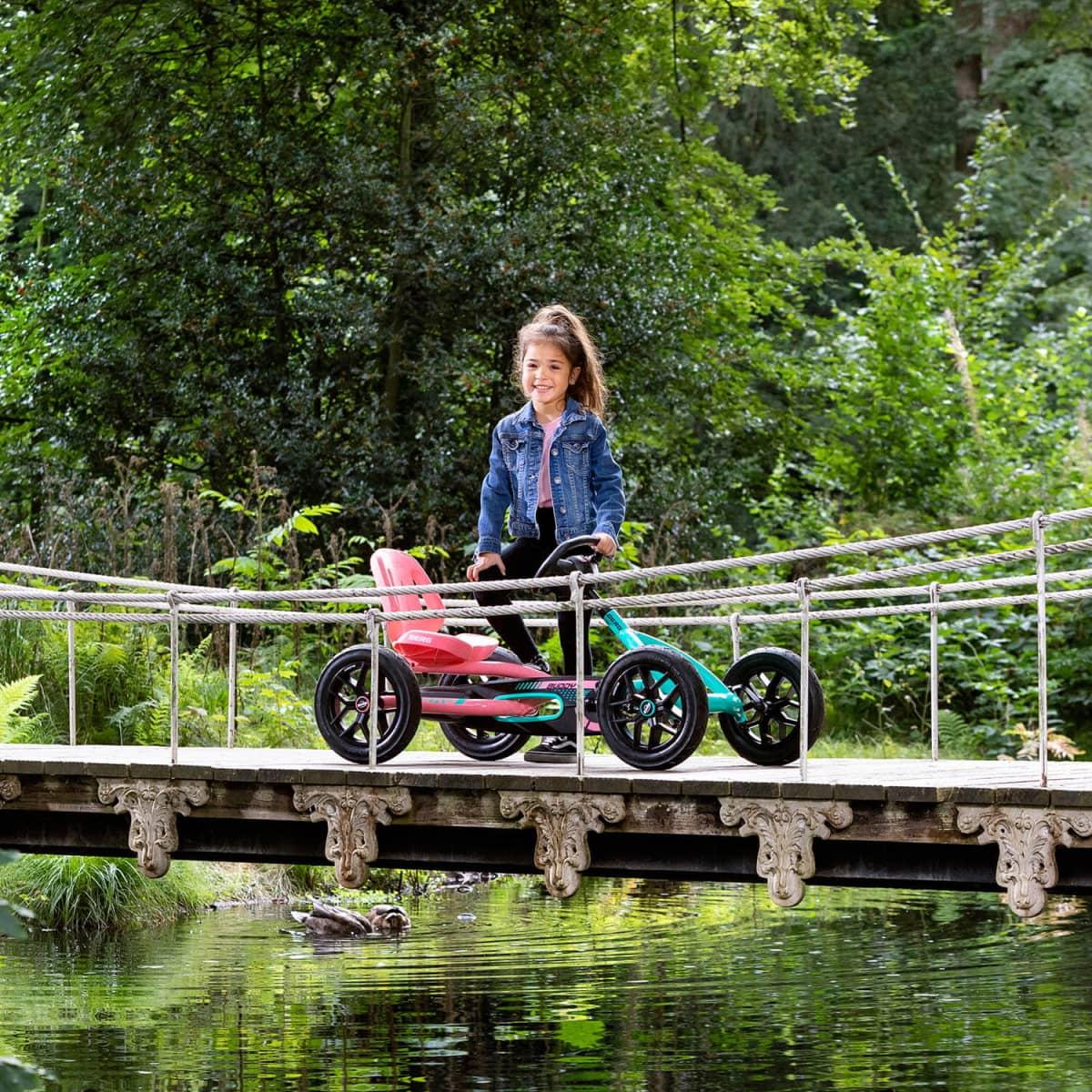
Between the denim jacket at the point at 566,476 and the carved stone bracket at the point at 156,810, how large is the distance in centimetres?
154

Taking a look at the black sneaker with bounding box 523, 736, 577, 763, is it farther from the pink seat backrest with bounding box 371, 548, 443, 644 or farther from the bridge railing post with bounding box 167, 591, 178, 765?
the bridge railing post with bounding box 167, 591, 178, 765

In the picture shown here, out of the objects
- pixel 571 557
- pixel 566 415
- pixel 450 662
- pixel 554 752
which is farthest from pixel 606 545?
pixel 554 752

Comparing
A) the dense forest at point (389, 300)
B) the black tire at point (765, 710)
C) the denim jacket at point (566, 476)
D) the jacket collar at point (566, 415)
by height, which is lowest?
the black tire at point (765, 710)

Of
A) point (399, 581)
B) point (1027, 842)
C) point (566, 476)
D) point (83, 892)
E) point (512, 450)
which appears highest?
point (512, 450)

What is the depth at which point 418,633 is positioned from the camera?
7996mm

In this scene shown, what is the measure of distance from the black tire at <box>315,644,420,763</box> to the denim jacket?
618mm

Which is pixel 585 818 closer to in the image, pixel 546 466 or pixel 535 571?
pixel 535 571

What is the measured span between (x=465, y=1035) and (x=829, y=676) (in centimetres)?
827

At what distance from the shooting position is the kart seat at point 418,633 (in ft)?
26.1

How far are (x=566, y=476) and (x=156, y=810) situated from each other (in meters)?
2.13

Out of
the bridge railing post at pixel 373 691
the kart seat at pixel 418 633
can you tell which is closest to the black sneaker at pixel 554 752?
the kart seat at pixel 418 633

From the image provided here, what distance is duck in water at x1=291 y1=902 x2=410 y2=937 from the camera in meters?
11.1

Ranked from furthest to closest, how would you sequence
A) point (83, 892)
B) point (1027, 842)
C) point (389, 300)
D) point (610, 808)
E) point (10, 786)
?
point (389, 300) → point (83, 892) → point (10, 786) → point (610, 808) → point (1027, 842)

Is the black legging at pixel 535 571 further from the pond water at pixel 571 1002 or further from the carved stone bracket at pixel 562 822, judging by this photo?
the pond water at pixel 571 1002
